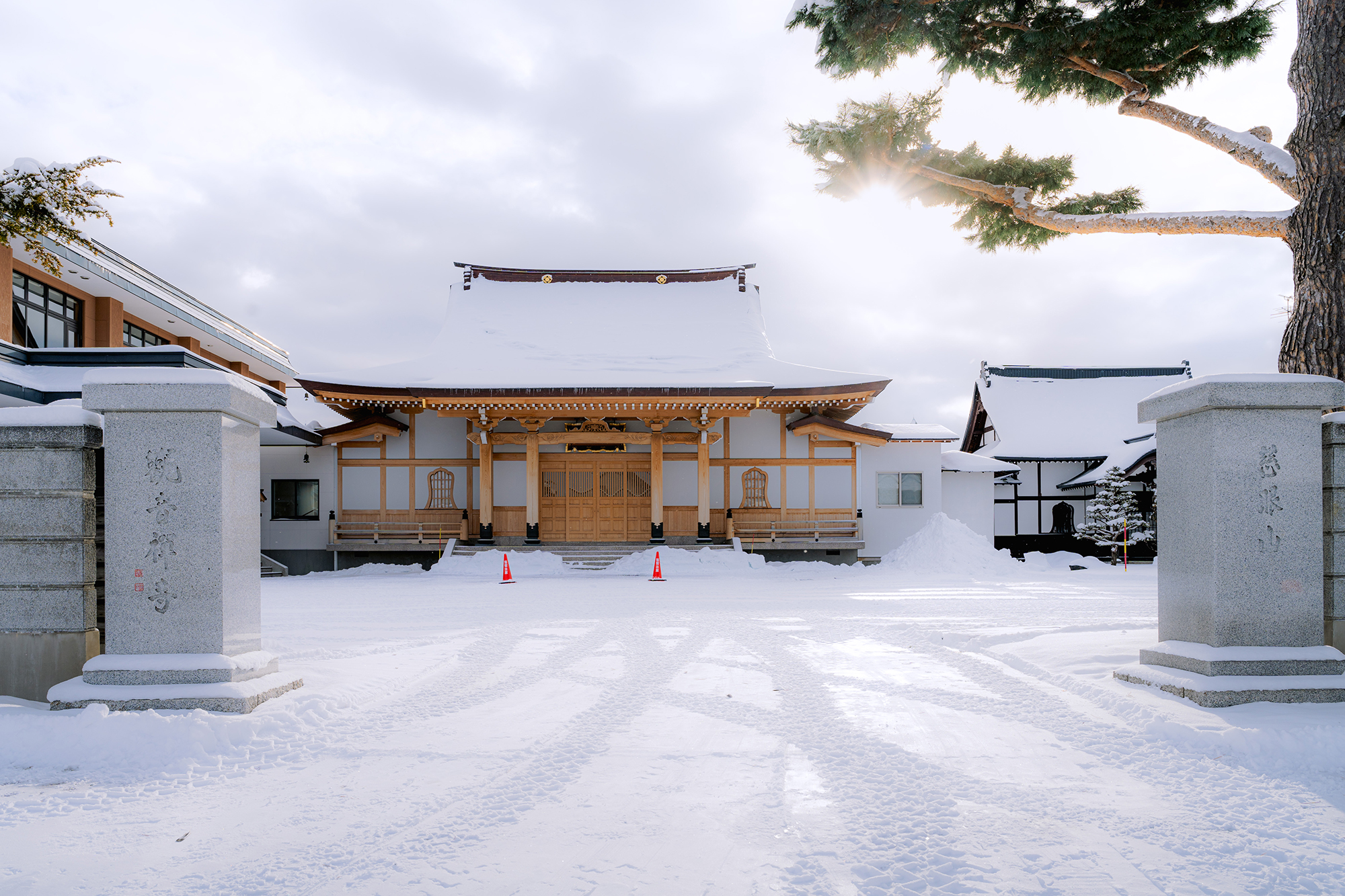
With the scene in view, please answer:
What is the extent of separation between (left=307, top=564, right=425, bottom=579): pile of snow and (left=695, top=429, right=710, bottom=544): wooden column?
6.65 m

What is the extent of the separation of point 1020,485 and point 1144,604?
1383 centimetres

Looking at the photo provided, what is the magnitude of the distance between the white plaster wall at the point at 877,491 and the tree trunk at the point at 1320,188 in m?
12.8

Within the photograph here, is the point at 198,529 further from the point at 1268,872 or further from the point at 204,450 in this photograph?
the point at 1268,872

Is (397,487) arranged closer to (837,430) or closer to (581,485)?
(581,485)

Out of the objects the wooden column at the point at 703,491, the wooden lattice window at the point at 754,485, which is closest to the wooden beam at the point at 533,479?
the wooden column at the point at 703,491

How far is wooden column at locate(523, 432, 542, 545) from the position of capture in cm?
1656

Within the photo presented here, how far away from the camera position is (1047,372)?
2694cm

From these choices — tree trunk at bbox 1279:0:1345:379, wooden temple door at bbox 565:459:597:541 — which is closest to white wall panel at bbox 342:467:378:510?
wooden temple door at bbox 565:459:597:541

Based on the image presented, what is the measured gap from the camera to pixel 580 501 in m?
17.6

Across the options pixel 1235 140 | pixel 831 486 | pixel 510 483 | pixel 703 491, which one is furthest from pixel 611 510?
pixel 1235 140

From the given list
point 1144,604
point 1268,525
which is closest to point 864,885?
point 1268,525

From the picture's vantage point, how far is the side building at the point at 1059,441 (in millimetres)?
21781

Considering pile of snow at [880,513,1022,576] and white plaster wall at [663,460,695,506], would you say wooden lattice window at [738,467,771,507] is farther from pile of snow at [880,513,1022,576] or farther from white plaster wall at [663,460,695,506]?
pile of snow at [880,513,1022,576]

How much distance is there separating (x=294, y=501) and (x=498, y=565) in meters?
6.54
